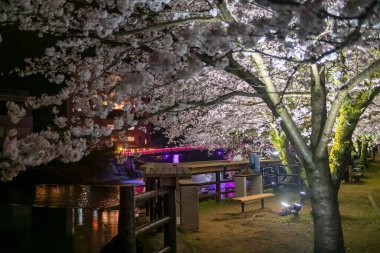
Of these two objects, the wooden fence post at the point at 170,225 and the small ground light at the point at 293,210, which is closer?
the wooden fence post at the point at 170,225

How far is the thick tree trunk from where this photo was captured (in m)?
7.25

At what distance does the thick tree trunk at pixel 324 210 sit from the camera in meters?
7.25

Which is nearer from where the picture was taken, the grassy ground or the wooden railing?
the wooden railing

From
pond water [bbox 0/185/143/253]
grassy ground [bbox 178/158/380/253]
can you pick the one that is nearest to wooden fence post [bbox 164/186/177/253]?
grassy ground [bbox 178/158/380/253]

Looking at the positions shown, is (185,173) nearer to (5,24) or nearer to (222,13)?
(222,13)

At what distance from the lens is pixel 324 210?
7.27m

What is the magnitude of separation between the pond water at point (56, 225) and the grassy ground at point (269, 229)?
203cm

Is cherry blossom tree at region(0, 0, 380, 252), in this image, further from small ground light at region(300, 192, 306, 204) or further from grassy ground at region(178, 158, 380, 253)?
small ground light at region(300, 192, 306, 204)

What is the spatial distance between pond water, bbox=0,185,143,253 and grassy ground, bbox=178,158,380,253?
2027 mm

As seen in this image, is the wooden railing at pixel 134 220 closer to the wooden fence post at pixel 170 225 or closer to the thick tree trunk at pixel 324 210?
the wooden fence post at pixel 170 225

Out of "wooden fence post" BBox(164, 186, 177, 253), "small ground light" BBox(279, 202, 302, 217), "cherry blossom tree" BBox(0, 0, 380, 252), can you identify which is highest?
"cherry blossom tree" BBox(0, 0, 380, 252)

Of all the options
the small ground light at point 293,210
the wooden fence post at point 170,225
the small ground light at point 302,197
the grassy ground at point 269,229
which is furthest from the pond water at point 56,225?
the small ground light at point 302,197

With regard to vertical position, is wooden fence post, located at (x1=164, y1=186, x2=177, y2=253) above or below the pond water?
above

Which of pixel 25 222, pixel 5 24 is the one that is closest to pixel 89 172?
pixel 25 222
